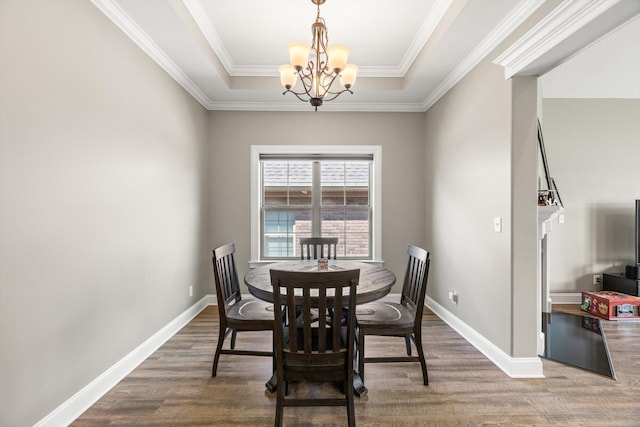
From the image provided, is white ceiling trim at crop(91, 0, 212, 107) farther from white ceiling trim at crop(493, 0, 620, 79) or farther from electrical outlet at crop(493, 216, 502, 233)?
electrical outlet at crop(493, 216, 502, 233)

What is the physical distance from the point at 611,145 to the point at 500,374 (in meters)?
3.74

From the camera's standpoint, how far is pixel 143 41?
260 centimetres

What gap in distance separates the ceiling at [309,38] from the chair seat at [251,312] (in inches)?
86.7

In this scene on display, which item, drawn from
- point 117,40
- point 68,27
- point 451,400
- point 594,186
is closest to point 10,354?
point 68,27

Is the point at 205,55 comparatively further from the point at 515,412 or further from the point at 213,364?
the point at 515,412

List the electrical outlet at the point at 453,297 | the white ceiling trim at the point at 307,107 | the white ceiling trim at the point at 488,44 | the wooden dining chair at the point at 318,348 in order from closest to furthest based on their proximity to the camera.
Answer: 1. the wooden dining chair at the point at 318,348
2. the white ceiling trim at the point at 488,44
3. the electrical outlet at the point at 453,297
4. the white ceiling trim at the point at 307,107

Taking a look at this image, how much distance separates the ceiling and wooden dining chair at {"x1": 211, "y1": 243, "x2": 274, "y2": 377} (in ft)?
5.84

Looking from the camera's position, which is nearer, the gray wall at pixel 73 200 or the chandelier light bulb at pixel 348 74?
the gray wall at pixel 73 200

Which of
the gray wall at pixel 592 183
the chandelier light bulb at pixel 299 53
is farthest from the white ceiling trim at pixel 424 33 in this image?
the gray wall at pixel 592 183

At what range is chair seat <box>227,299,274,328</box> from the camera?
235cm

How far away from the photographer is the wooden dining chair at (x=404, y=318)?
2230mm

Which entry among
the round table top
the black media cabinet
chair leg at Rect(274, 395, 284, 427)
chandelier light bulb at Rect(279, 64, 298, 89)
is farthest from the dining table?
the black media cabinet

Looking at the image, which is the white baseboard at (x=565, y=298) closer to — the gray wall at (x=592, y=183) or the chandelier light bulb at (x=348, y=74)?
the gray wall at (x=592, y=183)

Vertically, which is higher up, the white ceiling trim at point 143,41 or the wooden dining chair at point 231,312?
the white ceiling trim at point 143,41
